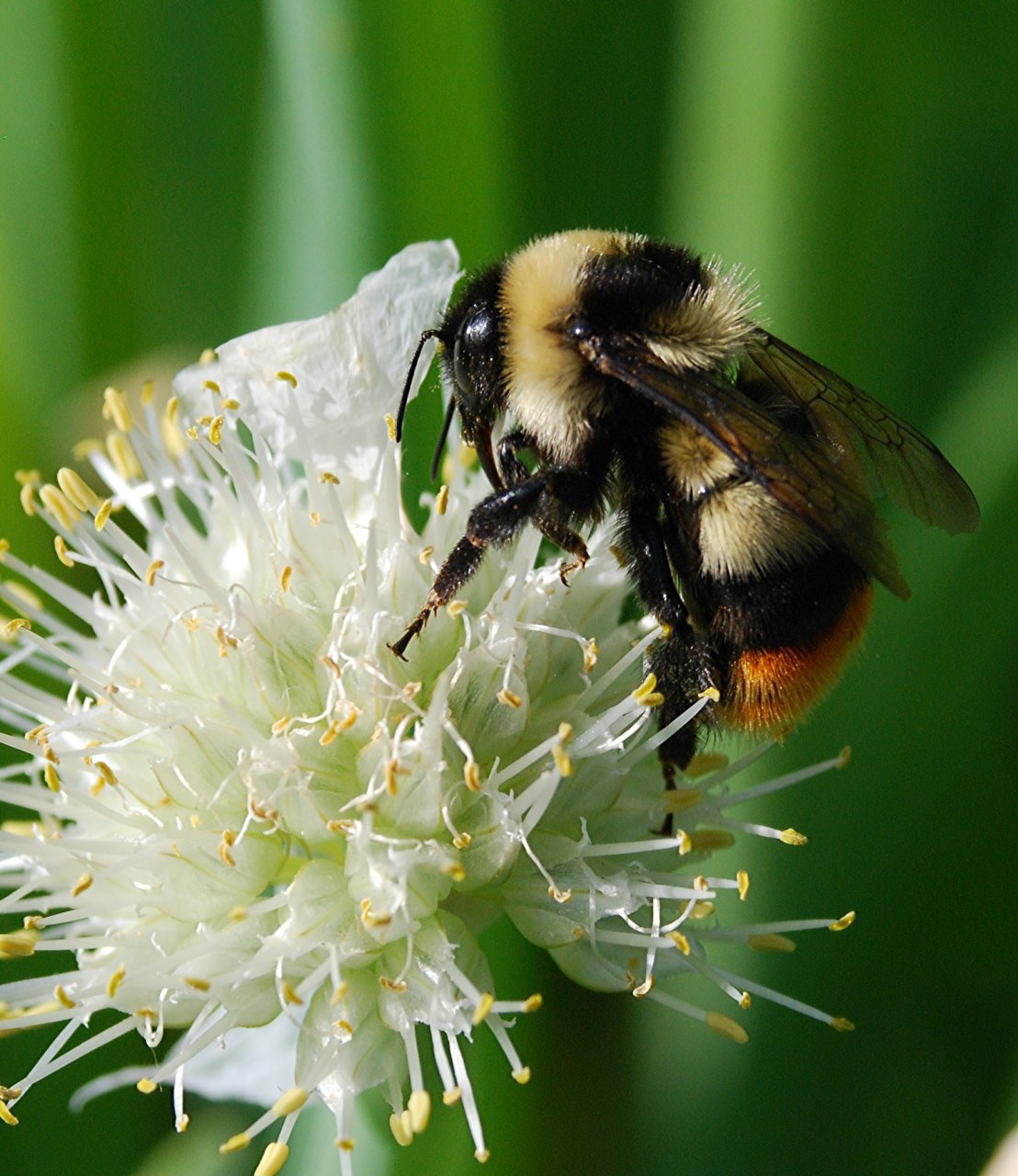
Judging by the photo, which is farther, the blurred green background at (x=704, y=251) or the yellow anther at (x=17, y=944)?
the blurred green background at (x=704, y=251)

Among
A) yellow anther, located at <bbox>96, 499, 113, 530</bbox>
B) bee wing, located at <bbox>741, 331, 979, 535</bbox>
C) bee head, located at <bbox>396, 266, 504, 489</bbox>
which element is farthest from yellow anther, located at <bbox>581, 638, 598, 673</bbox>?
yellow anther, located at <bbox>96, 499, 113, 530</bbox>

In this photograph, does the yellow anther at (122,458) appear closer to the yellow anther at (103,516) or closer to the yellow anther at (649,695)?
the yellow anther at (103,516)

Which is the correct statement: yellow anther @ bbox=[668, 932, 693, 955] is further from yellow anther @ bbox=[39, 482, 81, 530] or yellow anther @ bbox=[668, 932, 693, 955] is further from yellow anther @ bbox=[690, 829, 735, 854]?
yellow anther @ bbox=[39, 482, 81, 530]

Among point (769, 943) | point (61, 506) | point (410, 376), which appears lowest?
point (769, 943)

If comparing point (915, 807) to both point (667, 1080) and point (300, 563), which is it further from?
point (300, 563)

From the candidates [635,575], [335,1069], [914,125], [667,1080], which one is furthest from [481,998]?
[914,125]

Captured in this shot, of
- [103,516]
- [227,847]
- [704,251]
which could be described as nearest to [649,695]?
[227,847]

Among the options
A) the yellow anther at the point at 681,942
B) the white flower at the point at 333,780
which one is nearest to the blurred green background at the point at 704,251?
the white flower at the point at 333,780

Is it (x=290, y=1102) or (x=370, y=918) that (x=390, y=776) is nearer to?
(x=370, y=918)
